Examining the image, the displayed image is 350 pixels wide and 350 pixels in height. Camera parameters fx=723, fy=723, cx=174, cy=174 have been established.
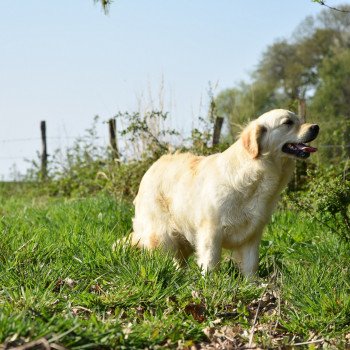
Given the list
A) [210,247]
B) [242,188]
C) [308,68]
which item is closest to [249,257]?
[210,247]

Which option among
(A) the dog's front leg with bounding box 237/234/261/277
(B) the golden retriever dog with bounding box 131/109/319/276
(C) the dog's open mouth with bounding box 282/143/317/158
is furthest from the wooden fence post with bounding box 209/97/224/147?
(C) the dog's open mouth with bounding box 282/143/317/158

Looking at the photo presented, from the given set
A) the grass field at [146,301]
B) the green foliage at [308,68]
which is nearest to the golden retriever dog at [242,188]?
the grass field at [146,301]

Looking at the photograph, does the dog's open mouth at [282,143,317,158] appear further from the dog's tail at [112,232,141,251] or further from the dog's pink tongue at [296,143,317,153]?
the dog's tail at [112,232,141,251]

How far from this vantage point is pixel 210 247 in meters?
6.51

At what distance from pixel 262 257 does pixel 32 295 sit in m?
3.10

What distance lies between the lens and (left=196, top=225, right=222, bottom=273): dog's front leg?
21.3 ft

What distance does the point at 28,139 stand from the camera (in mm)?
22172

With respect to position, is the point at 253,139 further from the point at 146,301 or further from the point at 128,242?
the point at 146,301

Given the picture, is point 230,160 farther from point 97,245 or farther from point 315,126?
point 97,245

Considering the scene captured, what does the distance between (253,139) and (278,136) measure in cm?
22

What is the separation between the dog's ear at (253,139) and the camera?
21.0 feet

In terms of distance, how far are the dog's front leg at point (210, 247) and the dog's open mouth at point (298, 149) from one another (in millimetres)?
956

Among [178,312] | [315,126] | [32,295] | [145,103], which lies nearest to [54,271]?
[32,295]

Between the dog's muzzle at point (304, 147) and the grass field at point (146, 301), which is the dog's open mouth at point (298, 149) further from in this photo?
the grass field at point (146, 301)
